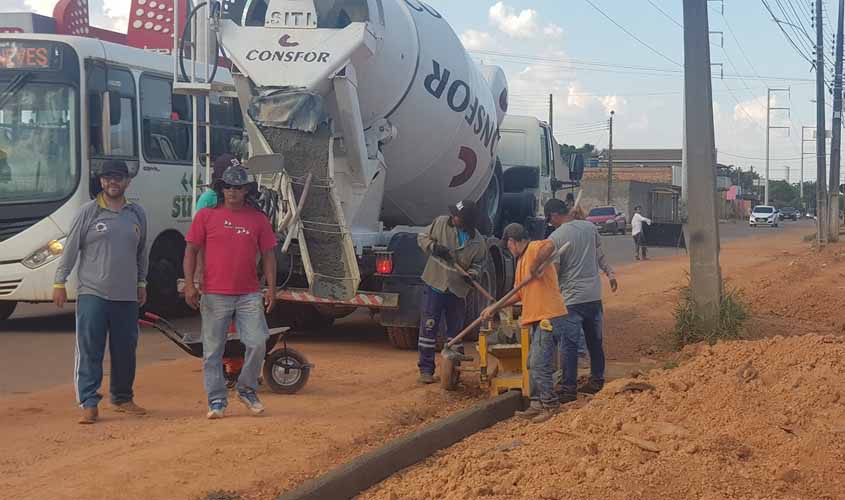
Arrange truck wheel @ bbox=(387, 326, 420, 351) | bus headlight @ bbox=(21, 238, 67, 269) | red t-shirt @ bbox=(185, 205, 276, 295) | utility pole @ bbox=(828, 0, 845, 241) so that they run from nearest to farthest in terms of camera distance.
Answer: red t-shirt @ bbox=(185, 205, 276, 295), truck wheel @ bbox=(387, 326, 420, 351), bus headlight @ bbox=(21, 238, 67, 269), utility pole @ bbox=(828, 0, 845, 241)

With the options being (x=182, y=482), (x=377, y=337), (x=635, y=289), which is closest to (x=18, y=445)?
(x=182, y=482)

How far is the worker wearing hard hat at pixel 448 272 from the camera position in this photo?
979cm

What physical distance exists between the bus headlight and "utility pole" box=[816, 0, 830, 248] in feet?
105

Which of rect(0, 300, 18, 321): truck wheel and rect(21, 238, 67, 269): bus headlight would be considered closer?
rect(21, 238, 67, 269): bus headlight

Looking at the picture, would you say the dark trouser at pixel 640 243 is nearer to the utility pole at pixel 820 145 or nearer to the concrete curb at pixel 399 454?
the utility pole at pixel 820 145

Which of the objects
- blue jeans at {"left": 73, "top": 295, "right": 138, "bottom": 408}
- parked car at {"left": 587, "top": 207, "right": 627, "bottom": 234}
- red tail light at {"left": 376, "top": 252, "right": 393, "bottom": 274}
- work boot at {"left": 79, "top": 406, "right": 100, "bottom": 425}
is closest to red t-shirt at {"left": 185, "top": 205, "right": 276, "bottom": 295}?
blue jeans at {"left": 73, "top": 295, "right": 138, "bottom": 408}

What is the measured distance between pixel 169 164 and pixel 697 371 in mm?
9165

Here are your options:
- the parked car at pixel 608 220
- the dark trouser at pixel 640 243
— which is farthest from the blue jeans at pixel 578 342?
the parked car at pixel 608 220

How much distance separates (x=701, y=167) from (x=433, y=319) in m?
3.94

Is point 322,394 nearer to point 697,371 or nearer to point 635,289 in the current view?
point 697,371

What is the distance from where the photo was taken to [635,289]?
20500mm

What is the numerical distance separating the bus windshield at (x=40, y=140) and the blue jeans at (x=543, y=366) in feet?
23.6

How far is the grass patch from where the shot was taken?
1160cm

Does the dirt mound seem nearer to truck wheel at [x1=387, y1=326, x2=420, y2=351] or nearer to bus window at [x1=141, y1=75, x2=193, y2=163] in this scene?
truck wheel at [x1=387, y1=326, x2=420, y2=351]
